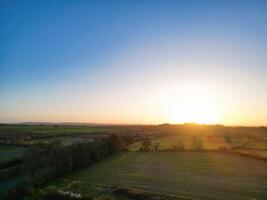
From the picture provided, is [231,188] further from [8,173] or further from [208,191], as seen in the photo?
[8,173]

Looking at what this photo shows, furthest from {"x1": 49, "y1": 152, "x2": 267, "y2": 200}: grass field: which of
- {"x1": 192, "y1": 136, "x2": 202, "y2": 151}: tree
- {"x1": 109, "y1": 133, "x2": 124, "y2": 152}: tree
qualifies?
{"x1": 192, "y1": 136, "x2": 202, "y2": 151}: tree

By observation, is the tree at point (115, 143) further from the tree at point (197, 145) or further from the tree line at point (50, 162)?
the tree at point (197, 145)

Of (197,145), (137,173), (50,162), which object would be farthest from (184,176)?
(197,145)

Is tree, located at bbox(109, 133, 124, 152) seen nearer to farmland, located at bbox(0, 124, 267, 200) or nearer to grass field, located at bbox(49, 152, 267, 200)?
farmland, located at bbox(0, 124, 267, 200)

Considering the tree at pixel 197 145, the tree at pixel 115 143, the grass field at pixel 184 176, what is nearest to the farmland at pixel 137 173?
the grass field at pixel 184 176

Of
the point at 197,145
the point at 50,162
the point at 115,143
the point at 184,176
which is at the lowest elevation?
the point at 184,176

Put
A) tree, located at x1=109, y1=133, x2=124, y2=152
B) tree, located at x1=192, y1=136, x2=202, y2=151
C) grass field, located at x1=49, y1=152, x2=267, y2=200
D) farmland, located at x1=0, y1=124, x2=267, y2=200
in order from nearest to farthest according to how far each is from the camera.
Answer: farmland, located at x1=0, y1=124, x2=267, y2=200 → grass field, located at x1=49, y1=152, x2=267, y2=200 → tree, located at x1=109, y1=133, x2=124, y2=152 → tree, located at x1=192, y1=136, x2=202, y2=151

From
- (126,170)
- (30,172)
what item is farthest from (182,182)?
(30,172)

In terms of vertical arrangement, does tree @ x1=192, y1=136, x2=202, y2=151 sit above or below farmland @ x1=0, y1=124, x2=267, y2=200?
above

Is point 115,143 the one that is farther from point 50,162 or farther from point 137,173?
point 50,162
